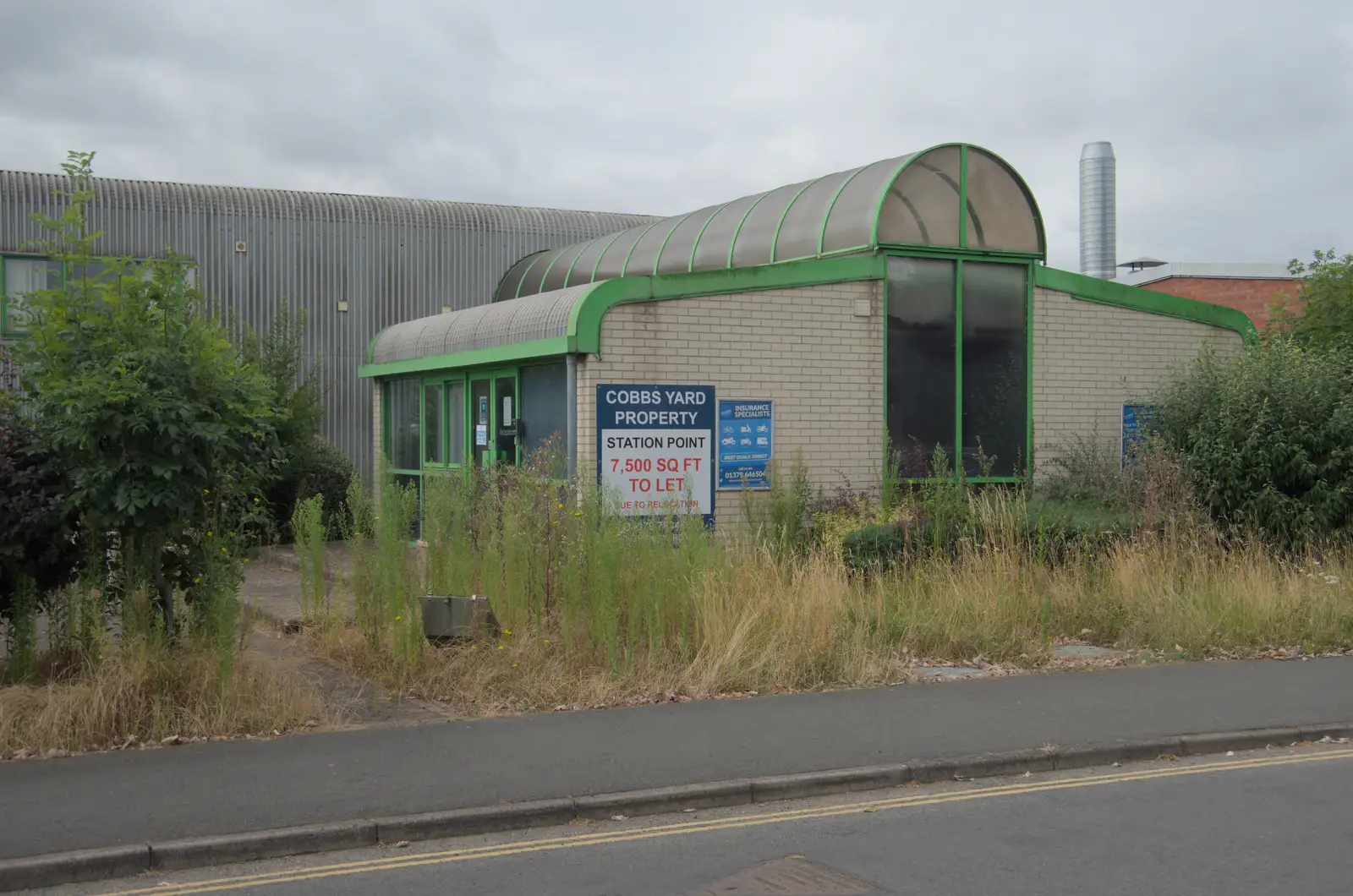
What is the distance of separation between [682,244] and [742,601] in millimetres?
8932

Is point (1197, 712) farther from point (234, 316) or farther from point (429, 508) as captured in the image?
point (234, 316)

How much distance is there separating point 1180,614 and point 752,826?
6.20 m

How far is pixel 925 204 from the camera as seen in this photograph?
1520 centimetres

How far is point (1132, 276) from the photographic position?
4122cm

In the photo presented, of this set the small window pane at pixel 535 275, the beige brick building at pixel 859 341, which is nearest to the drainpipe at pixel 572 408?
the beige brick building at pixel 859 341

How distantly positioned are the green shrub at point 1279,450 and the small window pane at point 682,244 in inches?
274

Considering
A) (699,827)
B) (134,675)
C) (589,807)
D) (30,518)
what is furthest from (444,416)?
(699,827)

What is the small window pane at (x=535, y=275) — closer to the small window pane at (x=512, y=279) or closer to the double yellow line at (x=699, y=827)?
the small window pane at (x=512, y=279)

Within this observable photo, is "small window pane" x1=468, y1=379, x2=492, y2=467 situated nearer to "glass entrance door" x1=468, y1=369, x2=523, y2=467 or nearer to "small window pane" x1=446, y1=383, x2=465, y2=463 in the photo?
"glass entrance door" x1=468, y1=369, x2=523, y2=467

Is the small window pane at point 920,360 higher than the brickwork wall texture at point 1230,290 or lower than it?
lower

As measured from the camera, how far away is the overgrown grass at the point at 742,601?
30.3ft

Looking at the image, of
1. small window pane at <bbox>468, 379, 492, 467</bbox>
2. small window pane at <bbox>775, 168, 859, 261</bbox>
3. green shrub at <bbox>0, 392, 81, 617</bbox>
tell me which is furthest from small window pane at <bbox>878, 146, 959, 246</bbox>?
green shrub at <bbox>0, 392, 81, 617</bbox>

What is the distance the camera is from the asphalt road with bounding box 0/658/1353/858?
20.9 ft

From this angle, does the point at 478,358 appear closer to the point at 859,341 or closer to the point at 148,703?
the point at 859,341
